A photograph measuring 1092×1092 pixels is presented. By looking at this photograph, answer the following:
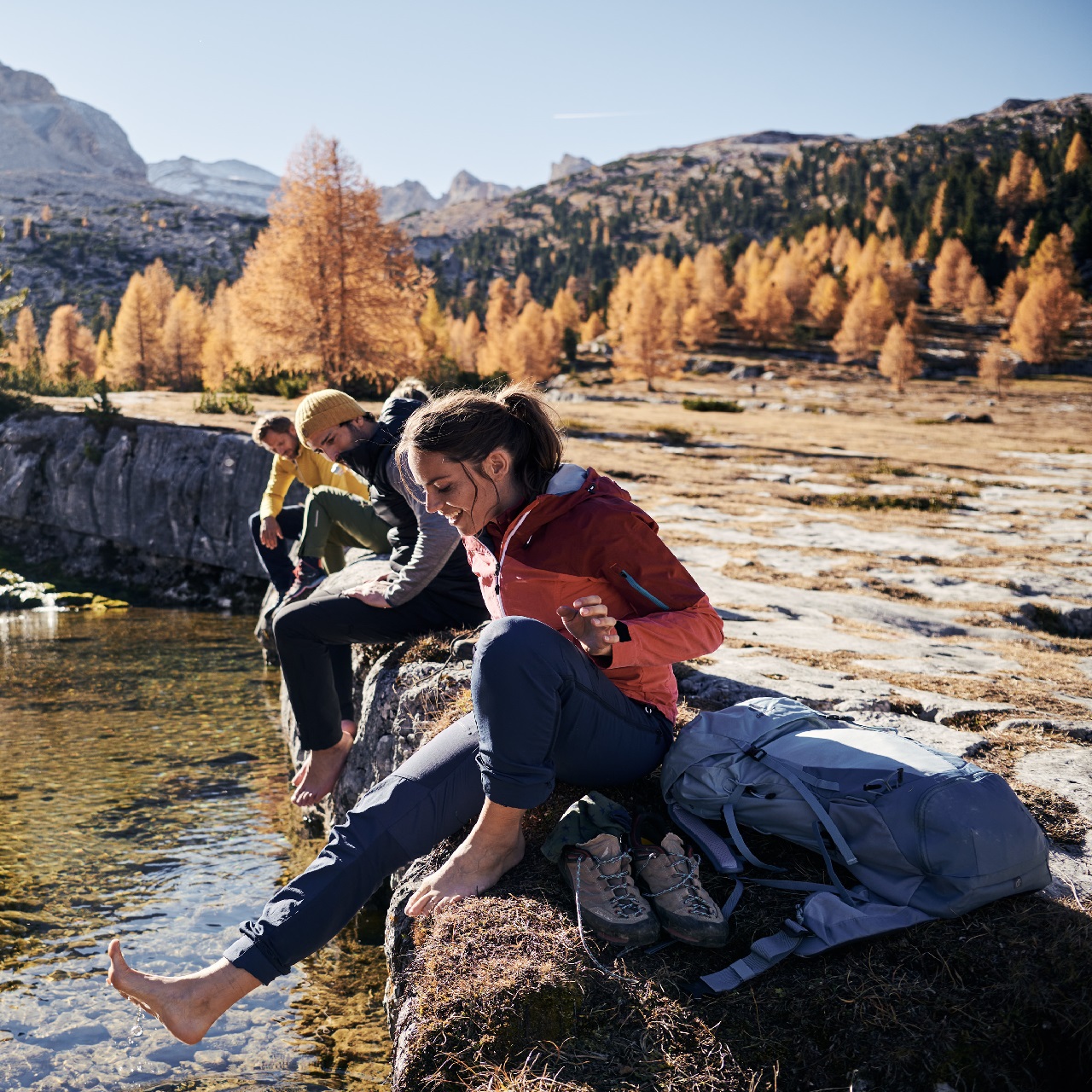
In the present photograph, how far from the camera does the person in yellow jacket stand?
693 centimetres

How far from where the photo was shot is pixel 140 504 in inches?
688

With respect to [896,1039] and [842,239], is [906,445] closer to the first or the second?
[896,1039]

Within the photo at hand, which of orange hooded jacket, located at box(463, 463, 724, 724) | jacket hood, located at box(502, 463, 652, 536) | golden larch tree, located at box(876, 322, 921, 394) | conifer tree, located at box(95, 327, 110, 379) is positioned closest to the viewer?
orange hooded jacket, located at box(463, 463, 724, 724)

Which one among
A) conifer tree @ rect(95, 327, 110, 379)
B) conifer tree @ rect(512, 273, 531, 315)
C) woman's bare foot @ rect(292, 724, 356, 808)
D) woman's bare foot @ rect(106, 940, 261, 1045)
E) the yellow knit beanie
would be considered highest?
conifer tree @ rect(512, 273, 531, 315)

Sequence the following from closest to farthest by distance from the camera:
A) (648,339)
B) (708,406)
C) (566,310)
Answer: (708,406) → (648,339) → (566,310)

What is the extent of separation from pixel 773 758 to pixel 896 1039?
0.94 m

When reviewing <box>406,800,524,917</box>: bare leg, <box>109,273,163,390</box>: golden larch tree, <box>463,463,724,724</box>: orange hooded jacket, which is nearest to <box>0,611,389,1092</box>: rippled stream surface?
<box>406,800,524,917</box>: bare leg

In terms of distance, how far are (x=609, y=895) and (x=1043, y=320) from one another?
79832 mm

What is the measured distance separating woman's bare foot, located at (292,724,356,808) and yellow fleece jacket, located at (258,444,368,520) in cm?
264

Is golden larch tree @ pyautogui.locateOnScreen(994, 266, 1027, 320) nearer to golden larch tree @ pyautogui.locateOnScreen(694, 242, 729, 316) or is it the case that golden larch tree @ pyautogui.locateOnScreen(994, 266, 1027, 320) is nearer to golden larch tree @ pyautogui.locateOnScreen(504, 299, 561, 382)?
golden larch tree @ pyautogui.locateOnScreen(694, 242, 729, 316)

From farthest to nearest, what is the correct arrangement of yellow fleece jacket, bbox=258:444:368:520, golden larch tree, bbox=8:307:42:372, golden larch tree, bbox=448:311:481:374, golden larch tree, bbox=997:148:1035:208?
golden larch tree, bbox=997:148:1035:208, golden larch tree, bbox=448:311:481:374, golden larch tree, bbox=8:307:42:372, yellow fleece jacket, bbox=258:444:368:520

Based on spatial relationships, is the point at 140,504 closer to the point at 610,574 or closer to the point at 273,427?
the point at 273,427

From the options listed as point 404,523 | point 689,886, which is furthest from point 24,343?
point 689,886

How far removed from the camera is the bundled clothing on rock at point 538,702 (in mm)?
2846
